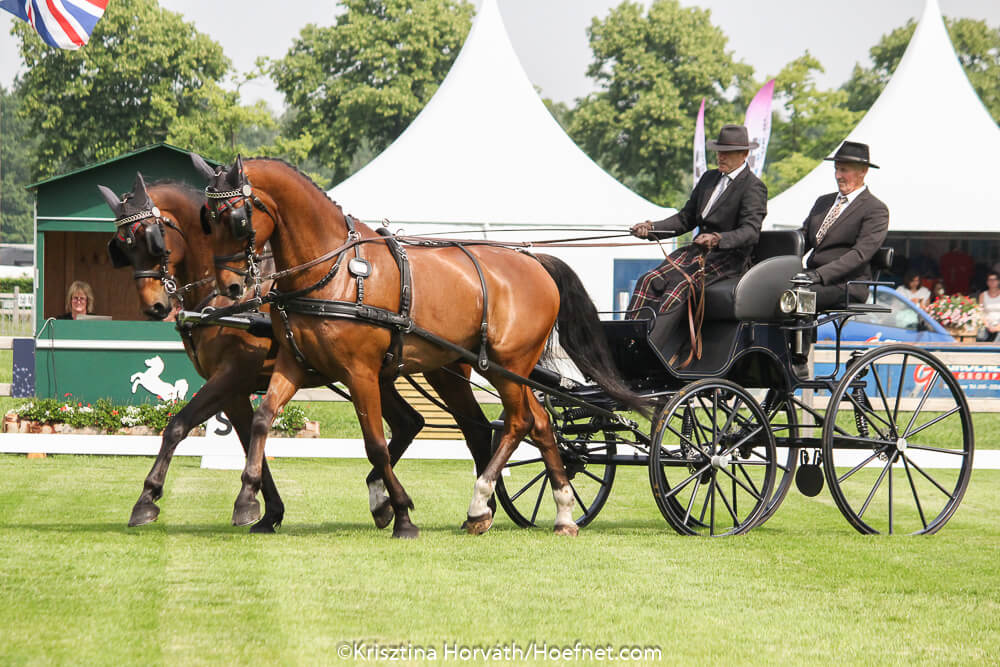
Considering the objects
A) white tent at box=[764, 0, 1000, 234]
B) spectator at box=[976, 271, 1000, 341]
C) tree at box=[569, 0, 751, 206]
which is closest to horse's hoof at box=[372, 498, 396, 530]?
white tent at box=[764, 0, 1000, 234]

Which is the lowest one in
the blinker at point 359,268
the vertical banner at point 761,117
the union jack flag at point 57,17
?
the blinker at point 359,268

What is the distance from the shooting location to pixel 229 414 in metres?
7.80

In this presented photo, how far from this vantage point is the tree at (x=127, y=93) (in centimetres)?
4372

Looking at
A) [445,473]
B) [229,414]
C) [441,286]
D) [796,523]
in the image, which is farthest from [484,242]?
[445,473]

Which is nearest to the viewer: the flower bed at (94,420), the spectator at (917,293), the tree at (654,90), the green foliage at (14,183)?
the flower bed at (94,420)

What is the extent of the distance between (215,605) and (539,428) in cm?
284

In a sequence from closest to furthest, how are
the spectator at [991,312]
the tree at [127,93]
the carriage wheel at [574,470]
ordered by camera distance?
the carriage wheel at [574,470] → the spectator at [991,312] → the tree at [127,93]

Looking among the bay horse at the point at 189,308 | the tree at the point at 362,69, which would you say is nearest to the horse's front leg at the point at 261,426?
the bay horse at the point at 189,308

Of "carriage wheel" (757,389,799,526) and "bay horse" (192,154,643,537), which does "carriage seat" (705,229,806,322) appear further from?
"bay horse" (192,154,643,537)

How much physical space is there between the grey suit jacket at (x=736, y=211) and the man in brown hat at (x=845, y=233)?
0.46 m

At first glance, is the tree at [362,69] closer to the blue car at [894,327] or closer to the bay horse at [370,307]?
the blue car at [894,327]

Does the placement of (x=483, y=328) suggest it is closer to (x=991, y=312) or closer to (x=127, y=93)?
(x=991, y=312)

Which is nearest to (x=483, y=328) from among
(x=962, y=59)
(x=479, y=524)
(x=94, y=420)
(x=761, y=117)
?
(x=479, y=524)

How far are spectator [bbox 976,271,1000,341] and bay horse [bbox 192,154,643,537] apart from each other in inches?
561
